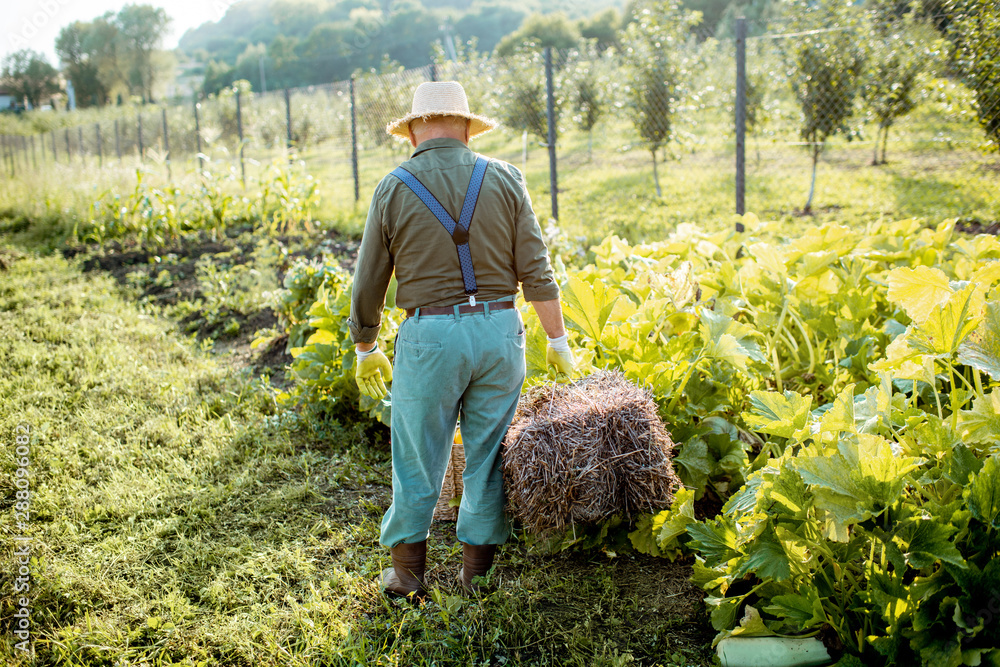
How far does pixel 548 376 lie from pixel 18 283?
655cm

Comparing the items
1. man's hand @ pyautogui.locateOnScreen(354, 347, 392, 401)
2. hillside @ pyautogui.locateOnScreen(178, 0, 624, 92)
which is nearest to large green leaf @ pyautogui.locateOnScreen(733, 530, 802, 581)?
man's hand @ pyautogui.locateOnScreen(354, 347, 392, 401)

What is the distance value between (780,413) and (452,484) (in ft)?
4.57

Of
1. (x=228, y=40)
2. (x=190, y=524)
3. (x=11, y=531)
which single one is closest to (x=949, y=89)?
(x=190, y=524)

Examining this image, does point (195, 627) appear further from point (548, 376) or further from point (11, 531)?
point (548, 376)

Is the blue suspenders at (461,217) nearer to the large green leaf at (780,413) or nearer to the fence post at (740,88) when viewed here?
the large green leaf at (780,413)

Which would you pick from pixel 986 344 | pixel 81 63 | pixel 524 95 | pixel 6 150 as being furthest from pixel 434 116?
pixel 81 63

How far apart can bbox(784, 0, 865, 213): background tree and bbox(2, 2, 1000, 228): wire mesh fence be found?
0.02 metres

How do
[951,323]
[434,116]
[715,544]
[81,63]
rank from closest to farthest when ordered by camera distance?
1. [951,323]
2. [715,544]
3. [434,116]
4. [81,63]

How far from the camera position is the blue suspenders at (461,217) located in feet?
6.68

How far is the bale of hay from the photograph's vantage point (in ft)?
6.65

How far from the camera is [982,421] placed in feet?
5.61

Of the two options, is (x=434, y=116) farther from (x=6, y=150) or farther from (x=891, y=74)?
(x=6, y=150)

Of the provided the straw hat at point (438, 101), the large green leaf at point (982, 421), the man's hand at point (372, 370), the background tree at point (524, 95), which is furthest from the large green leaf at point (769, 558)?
the background tree at point (524, 95)

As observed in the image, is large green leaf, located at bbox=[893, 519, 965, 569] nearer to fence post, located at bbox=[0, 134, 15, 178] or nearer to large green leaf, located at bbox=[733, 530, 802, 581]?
large green leaf, located at bbox=[733, 530, 802, 581]
